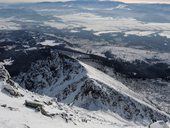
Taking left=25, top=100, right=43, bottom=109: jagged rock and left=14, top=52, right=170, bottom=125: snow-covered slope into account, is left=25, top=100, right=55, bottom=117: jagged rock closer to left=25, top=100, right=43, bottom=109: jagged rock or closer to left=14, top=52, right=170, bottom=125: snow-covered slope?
left=25, top=100, right=43, bottom=109: jagged rock

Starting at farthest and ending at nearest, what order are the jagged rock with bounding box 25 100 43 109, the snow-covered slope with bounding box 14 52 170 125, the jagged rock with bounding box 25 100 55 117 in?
the snow-covered slope with bounding box 14 52 170 125
the jagged rock with bounding box 25 100 43 109
the jagged rock with bounding box 25 100 55 117

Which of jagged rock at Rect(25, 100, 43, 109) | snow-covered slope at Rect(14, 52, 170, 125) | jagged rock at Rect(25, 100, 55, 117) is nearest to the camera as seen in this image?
jagged rock at Rect(25, 100, 55, 117)

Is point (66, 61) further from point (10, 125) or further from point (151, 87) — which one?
point (10, 125)

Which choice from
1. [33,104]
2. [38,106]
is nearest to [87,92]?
[33,104]

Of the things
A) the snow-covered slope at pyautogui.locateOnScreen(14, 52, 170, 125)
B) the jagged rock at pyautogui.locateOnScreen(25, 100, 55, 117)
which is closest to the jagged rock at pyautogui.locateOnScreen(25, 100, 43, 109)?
the jagged rock at pyautogui.locateOnScreen(25, 100, 55, 117)

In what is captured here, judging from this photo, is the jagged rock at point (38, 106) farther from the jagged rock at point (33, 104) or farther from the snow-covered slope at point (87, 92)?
the snow-covered slope at point (87, 92)

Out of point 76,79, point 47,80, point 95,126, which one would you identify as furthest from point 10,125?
point 47,80

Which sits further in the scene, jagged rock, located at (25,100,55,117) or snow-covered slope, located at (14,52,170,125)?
snow-covered slope, located at (14,52,170,125)

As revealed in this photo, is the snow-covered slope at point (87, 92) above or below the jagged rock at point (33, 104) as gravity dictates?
below

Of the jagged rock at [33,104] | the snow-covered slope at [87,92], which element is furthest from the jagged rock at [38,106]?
the snow-covered slope at [87,92]
